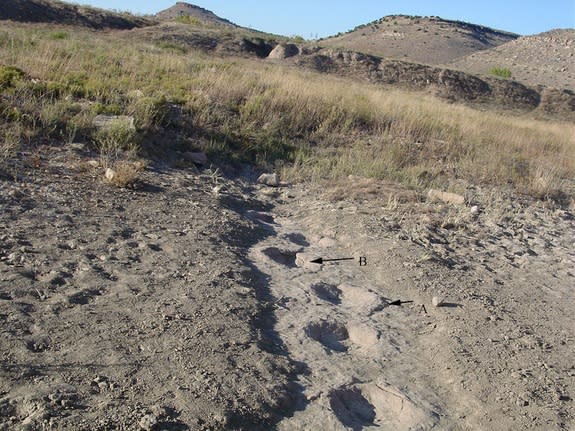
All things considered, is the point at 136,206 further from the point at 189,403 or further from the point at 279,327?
the point at 189,403

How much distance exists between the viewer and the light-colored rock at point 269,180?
301 inches

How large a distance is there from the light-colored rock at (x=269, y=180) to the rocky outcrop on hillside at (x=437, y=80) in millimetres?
24786

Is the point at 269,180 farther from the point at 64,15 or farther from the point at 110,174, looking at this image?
the point at 64,15

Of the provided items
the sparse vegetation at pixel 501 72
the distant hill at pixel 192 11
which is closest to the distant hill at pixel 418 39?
the sparse vegetation at pixel 501 72

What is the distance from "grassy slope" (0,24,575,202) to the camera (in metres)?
7.50

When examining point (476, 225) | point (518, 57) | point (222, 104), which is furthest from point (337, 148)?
point (518, 57)

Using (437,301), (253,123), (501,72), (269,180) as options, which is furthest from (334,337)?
(501,72)

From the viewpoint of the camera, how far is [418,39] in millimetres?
59906

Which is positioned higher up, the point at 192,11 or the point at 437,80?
the point at 192,11

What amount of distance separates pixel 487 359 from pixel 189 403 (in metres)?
2.13

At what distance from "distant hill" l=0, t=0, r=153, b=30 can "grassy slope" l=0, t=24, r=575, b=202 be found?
1668cm

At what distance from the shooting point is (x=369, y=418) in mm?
3416

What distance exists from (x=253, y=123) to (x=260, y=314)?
17.9 feet

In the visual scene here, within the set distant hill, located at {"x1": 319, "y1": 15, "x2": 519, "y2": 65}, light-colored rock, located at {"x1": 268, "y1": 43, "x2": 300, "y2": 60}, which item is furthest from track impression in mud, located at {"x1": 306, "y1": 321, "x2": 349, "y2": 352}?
distant hill, located at {"x1": 319, "y1": 15, "x2": 519, "y2": 65}
